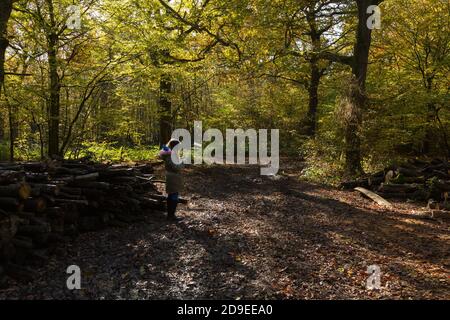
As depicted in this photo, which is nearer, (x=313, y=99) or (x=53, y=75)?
(x=53, y=75)

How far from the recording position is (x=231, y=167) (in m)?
17.7

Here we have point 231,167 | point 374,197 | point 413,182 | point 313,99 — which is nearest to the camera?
point 374,197

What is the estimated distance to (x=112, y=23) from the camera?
13.0 m

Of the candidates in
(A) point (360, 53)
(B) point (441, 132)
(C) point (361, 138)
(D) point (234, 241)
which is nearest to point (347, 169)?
(C) point (361, 138)

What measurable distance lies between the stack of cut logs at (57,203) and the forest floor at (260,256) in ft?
0.96

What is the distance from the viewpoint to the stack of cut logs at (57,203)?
511 centimetres

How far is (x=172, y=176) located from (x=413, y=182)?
328 inches

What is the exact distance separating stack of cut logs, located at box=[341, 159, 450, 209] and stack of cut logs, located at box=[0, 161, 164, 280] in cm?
752

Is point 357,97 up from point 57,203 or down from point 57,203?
up

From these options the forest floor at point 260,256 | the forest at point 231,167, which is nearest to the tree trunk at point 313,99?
the forest at point 231,167

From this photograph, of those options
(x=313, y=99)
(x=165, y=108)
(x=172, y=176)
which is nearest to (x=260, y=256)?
(x=172, y=176)

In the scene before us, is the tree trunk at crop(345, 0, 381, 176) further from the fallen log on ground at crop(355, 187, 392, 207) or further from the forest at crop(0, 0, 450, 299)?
the fallen log on ground at crop(355, 187, 392, 207)

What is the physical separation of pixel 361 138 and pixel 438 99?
396 cm

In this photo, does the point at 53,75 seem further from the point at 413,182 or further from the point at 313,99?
the point at 313,99
